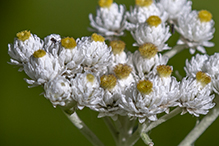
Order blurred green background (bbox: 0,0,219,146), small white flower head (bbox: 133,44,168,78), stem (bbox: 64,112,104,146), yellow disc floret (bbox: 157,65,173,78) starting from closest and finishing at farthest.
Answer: yellow disc floret (bbox: 157,65,173,78)
stem (bbox: 64,112,104,146)
small white flower head (bbox: 133,44,168,78)
blurred green background (bbox: 0,0,219,146)

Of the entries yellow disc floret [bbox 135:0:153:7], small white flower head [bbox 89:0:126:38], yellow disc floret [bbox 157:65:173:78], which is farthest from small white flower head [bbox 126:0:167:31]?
yellow disc floret [bbox 157:65:173:78]

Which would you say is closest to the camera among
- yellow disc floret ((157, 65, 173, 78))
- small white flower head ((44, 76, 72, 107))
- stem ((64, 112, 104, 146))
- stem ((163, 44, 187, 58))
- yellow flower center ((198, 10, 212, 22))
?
small white flower head ((44, 76, 72, 107))

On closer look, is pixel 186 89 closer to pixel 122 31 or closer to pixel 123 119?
pixel 123 119

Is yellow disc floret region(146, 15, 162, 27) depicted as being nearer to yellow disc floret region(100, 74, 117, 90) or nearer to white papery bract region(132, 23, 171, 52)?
white papery bract region(132, 23, 171, 52)

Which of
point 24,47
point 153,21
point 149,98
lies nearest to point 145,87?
point 149,98

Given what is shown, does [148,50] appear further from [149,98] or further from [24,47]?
[24,47]

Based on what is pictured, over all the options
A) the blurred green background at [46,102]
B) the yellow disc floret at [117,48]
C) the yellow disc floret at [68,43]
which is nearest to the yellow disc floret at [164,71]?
the yellow disc floret at [117,48]

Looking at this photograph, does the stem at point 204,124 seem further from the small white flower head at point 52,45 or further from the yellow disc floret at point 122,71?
the small white flower head at point 52,45
